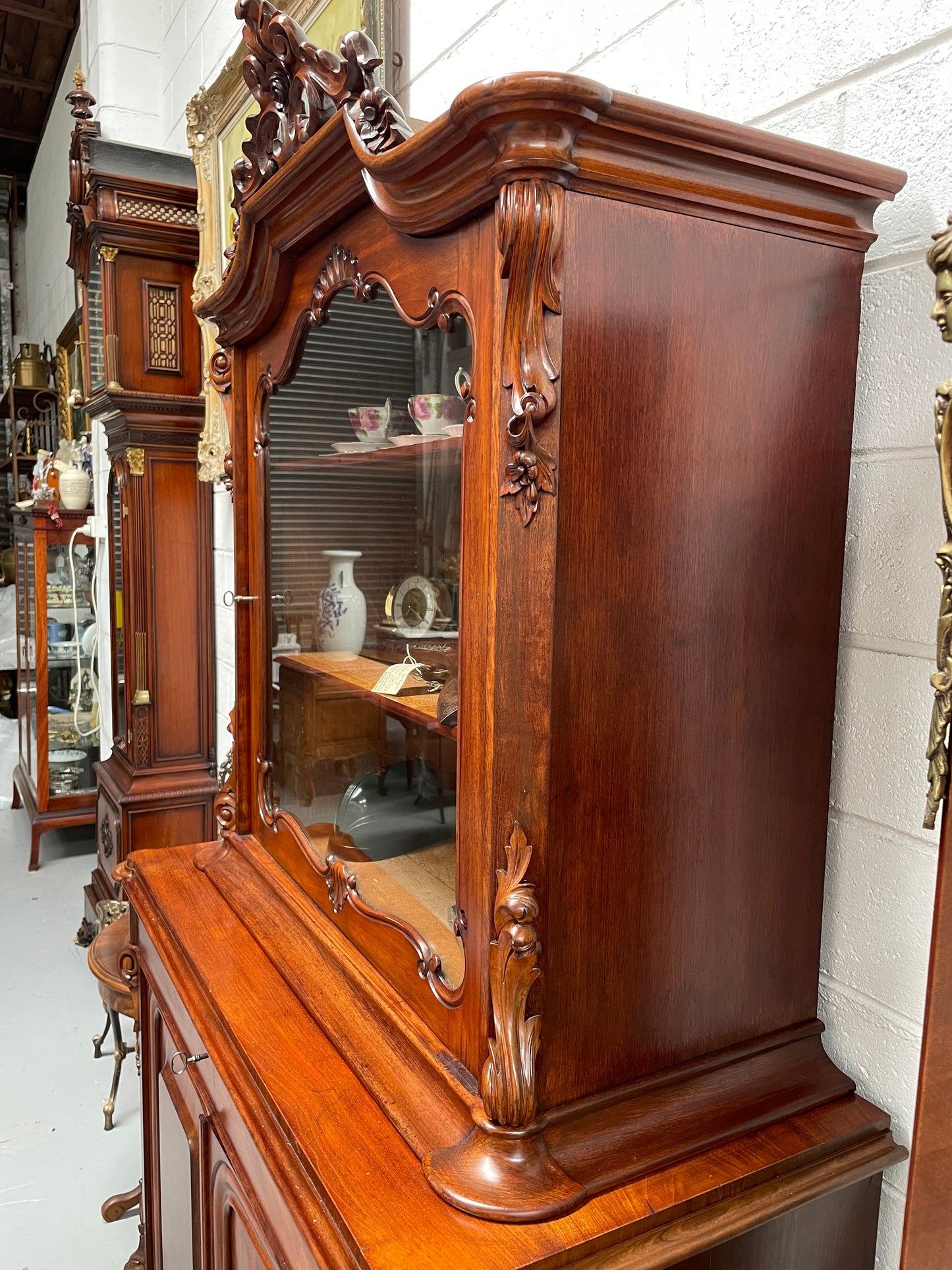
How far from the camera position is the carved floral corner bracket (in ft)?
1.98

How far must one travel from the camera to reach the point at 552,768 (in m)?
0.67

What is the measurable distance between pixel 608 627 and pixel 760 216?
0.33 m

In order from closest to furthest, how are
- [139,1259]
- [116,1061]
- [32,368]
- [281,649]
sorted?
[281,649] → [139,1259] → [116,1061] → [32,368]

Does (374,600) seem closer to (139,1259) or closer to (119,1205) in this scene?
(139,1259)

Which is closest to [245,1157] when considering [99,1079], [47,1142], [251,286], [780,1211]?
[780,1211]

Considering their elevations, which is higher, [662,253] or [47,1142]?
[662,253]

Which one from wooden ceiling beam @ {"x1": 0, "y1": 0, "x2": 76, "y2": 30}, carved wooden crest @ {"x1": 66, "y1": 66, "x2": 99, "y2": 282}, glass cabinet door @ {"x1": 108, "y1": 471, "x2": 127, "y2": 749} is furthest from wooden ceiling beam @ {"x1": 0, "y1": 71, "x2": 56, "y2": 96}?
glass cabinet door @ {"x1": 108, "y1": 471, "x2": 127, "y2": 749}

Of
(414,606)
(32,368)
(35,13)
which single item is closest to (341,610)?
(414,606)

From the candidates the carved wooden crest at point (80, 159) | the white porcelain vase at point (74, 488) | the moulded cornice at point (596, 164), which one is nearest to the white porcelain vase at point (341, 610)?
the moulded cornice at point (596, 164)

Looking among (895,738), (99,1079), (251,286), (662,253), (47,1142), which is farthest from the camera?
(99,1079)

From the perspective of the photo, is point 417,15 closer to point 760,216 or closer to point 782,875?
point 760,216

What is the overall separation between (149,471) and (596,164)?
2164 mm

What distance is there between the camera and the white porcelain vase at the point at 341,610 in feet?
3.49

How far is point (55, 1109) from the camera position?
216 cm
